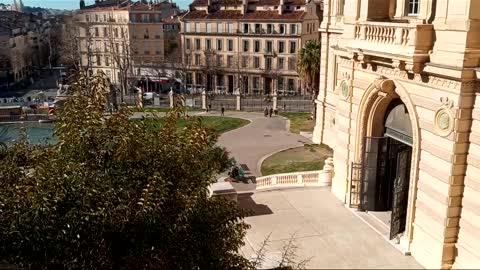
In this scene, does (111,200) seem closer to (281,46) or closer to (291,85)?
(281,46)

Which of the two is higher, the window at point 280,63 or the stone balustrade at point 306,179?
the window at point 280,63

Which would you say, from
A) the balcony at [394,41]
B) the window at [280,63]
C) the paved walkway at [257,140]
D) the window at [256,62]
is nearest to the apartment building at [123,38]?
the window at [256,62]

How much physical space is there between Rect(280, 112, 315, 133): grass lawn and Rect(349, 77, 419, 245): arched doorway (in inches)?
960

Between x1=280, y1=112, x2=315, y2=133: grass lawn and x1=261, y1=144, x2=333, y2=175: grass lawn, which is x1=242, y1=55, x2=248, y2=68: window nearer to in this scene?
x1=280, y1=112, x2=315, y2=133: grass lawn

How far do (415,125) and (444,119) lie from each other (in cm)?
139

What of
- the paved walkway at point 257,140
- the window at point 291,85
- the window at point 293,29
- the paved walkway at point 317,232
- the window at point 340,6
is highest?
the window at point 340,6

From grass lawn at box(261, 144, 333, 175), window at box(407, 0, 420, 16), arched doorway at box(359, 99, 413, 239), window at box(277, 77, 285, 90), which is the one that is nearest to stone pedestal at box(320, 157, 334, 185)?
arched doorway at box(359, 99, 413, 239)

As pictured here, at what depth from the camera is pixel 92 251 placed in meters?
7.82

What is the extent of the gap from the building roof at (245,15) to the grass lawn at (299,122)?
17.8m

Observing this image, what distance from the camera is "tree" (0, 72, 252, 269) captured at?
7.44m

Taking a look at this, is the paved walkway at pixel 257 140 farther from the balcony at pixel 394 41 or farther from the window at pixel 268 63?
the window at pixel 268 63

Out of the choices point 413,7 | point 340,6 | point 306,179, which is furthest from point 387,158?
point 340,6

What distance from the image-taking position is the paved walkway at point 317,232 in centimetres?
1559

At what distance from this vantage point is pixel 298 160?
3353 centimetres
